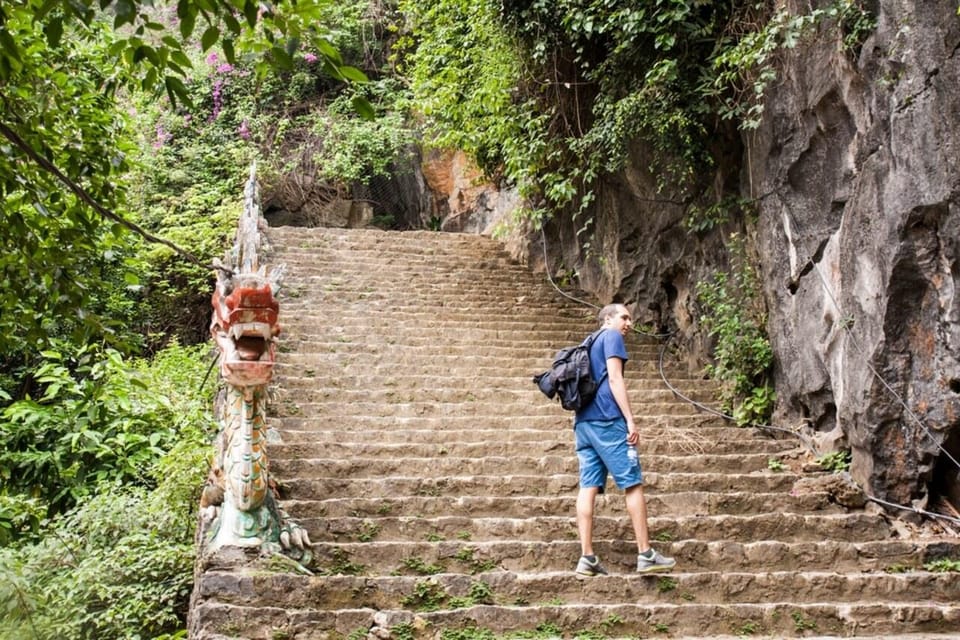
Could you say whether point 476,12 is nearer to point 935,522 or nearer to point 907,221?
point 907,221

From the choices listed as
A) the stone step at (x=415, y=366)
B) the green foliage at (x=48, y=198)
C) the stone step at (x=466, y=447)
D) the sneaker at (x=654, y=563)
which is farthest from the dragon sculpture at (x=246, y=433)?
the stone step at (x=415, y=366)

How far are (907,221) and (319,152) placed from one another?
12.5 m

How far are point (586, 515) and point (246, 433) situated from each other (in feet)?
6.51

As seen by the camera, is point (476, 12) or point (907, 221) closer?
point (907, 221)

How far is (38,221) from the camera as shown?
444 centimetres

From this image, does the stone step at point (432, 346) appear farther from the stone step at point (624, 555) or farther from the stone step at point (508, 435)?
the stone step at point (624, 555)

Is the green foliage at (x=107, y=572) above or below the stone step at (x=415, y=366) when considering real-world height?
below

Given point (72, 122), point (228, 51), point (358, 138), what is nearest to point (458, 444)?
point (72, 122)

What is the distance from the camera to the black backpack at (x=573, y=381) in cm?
526

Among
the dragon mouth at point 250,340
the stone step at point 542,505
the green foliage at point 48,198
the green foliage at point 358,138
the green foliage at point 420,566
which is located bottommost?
the green foliage at point 420,566

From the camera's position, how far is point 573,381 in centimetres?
528

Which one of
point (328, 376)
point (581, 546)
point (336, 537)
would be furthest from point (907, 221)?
point (328, 376)

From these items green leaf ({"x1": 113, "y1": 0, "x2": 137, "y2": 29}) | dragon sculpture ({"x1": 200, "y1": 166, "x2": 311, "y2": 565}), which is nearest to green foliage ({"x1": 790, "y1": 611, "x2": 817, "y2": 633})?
dragon sculpture ({"x1": 200, "y1": 166, "x2": 311, "y2": 565})

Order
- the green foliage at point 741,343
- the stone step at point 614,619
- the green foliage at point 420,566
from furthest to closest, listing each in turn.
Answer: the green foliage at point 741,343 → the green foliage at point 420,566 → the stone step at point 614,619
